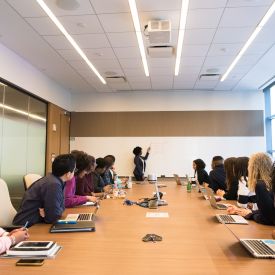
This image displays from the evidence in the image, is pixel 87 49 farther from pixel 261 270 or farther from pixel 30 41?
pixel 261 270

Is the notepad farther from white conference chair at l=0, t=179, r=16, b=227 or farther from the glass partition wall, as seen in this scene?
the glass partition wall

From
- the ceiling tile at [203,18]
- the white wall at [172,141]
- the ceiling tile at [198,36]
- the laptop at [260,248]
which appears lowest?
the laptop at [260,248]

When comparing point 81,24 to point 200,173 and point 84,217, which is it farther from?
point 200,173

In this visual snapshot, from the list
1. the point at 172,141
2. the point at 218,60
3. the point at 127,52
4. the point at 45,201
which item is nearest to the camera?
the point at 45,201

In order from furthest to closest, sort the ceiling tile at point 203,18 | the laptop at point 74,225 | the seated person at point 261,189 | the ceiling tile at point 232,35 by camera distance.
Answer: the ceiling tile at point 232,35
the ceiling tile at point 203,18
the seated person at point 261,189
the laptop at point 74,225

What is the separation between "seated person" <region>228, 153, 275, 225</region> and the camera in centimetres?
217

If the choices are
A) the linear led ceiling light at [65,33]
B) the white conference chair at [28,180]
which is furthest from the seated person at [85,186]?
the linear led ceiling light at [65,33]

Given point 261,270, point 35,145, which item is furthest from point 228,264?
point 35,145

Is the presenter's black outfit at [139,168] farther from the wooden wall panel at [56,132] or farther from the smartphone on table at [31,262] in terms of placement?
the smartphone on table at [31,262]

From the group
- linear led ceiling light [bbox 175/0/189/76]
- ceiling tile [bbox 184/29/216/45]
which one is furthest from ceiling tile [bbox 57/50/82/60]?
ceiling tile [bbox 184/29/216/45]

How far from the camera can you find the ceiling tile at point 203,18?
365 cm

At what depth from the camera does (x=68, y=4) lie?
11.3ft

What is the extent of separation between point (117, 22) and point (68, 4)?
746mm

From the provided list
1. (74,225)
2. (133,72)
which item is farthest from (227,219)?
(133,72)
